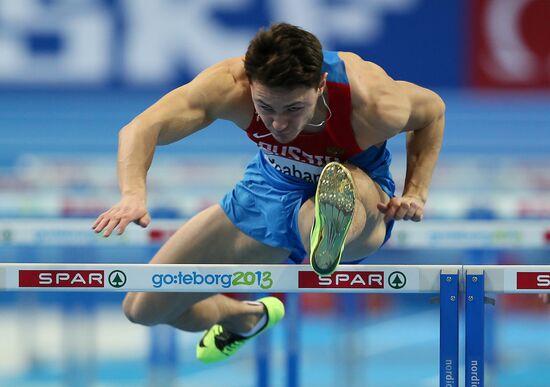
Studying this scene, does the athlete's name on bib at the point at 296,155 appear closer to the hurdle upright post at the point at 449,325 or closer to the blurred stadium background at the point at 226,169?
the hurdle upright post at the point at 449,325

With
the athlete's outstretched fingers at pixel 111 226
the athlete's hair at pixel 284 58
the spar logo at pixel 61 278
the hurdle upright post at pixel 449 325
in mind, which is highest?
the athlete's hair at pixel 284 58

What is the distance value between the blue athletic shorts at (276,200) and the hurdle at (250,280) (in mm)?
705

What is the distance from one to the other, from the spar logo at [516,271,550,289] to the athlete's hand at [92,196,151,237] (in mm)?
1022

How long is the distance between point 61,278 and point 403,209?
3.52 ft

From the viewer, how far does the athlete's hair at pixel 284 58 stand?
3.27 meters

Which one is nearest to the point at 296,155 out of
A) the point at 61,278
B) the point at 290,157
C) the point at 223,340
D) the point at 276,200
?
the point at 290,157

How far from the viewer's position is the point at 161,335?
17.9 ft

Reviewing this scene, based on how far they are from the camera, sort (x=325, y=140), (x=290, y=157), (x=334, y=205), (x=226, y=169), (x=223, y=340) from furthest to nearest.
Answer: (x=226, y=169) < (x=223, y=340) < (x=290, y=157) < (x=325, y=140) < (x=334, y=205)

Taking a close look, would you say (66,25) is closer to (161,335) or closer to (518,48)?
(518,48)

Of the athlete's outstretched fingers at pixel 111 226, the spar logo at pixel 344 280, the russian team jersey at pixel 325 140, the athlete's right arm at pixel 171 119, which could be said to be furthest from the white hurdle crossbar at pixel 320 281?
the russian team jersey at pixel 325 140

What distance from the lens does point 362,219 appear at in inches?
140

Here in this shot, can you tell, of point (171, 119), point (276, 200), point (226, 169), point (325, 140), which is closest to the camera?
point (171, 119)

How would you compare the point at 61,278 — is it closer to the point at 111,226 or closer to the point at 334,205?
the point at 111,226

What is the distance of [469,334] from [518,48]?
852 cm
